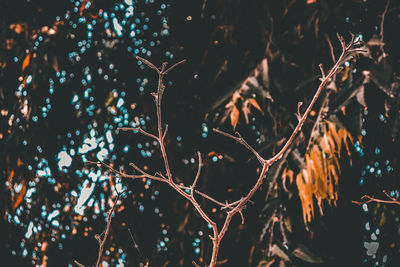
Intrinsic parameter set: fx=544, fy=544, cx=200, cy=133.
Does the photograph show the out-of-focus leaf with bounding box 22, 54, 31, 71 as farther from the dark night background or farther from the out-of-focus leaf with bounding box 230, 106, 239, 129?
the out-of-focus leaf with bounding box 230, 106, 239, 129

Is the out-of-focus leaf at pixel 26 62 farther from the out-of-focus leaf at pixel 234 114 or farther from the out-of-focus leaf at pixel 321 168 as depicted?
the out-of-focus leaf at pixel 321 168

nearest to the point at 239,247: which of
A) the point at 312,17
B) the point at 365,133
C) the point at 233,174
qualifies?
the point at 233,174

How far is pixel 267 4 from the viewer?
6.13 feet

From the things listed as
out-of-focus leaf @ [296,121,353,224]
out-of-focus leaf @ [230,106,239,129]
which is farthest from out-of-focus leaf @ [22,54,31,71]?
out-of-focus leaf @ [296,121,353,224]

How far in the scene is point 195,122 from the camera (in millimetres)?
2064

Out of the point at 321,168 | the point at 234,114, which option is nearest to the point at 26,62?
the point at 234,114

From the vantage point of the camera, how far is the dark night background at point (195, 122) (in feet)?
5.28

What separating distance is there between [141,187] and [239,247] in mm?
458

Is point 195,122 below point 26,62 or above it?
below

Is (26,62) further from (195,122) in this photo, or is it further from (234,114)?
(234,114)

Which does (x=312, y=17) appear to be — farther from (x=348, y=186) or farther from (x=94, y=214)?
(x=94, y=214)

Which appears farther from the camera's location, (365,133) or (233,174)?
(233,174)

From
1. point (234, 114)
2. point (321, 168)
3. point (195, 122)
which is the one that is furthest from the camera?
point (195, 122)

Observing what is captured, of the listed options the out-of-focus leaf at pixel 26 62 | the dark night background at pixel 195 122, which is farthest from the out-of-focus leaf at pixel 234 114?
the out-of-focus leaf at pixel 26 62
